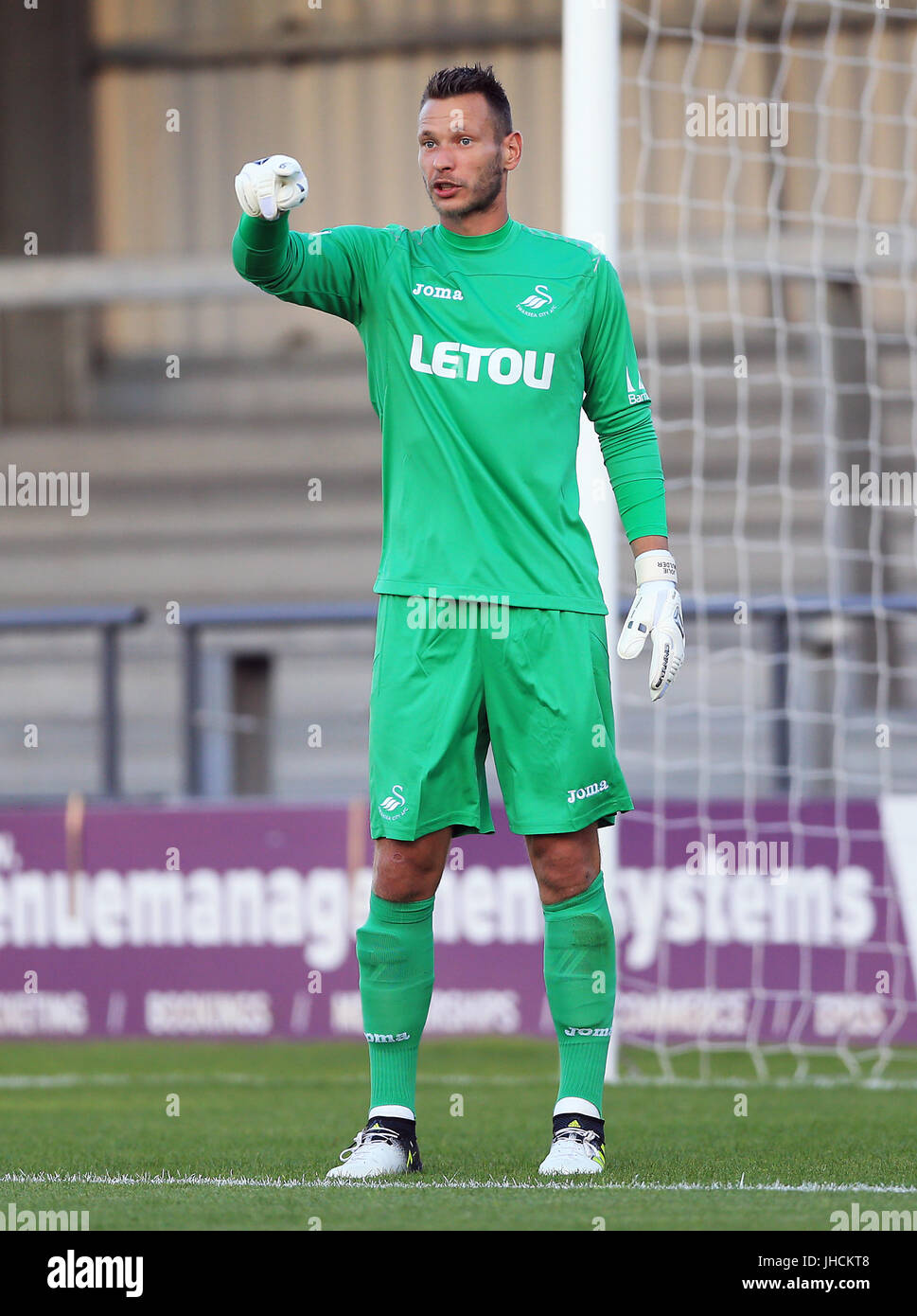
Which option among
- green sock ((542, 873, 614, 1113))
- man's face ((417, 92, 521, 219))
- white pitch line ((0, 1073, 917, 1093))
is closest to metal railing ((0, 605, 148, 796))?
white pitch line ((0, 1073, 917, 1093))

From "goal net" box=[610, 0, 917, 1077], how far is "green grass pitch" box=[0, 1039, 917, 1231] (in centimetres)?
38

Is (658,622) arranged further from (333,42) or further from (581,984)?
(333,42)

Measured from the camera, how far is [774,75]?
37.5 feet

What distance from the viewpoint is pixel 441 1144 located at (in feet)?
13.3

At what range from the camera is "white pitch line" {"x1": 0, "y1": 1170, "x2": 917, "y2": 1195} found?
3.25m

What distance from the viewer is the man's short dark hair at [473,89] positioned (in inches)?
140

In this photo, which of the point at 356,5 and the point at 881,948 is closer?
the point at 881,948

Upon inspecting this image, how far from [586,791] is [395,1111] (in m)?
0.70

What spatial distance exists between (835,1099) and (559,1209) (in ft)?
7.71

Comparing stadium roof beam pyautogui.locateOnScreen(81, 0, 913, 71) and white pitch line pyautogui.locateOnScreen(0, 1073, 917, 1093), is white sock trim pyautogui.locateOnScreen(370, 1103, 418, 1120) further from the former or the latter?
stadium roof beam pyautogui.locateOnScreen(81, 0, 913, 71)

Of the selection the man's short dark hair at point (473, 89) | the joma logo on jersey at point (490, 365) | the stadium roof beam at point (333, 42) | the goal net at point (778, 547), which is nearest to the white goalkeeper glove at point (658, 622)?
the joma logo on jersey at point (490, 365)

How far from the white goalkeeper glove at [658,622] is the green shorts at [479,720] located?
112 mm
